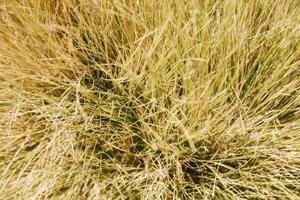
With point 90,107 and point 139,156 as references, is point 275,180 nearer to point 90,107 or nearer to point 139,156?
point 139,156

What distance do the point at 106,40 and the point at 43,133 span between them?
328mm

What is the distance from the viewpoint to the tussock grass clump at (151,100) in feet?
4.03

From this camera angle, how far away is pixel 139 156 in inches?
50.1

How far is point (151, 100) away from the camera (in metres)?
1.22

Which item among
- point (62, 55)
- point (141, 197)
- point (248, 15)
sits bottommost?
point (141, 197)

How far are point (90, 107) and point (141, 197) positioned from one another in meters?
0.29

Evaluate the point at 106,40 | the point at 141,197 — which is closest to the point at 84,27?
the point at 106,40

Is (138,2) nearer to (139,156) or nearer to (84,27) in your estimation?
(84,27)

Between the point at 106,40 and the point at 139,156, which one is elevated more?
the point at 106,40

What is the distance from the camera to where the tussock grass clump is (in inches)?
48.3

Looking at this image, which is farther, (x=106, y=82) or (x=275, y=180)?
(x=106, y=82)

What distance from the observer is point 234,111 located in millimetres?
1260

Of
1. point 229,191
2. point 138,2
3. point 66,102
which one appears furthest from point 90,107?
point 229,191

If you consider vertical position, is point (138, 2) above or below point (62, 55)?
above
